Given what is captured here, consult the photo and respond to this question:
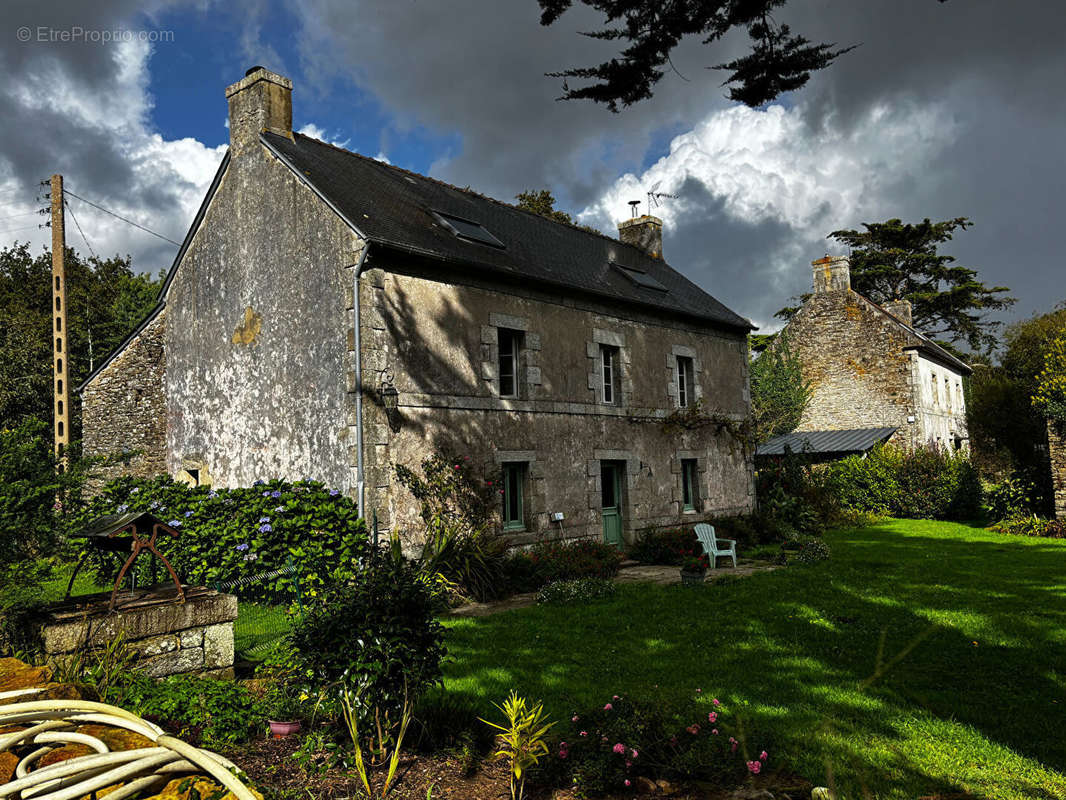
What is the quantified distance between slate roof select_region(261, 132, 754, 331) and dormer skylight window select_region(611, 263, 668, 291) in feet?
0.35

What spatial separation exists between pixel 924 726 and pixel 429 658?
3.55 meters

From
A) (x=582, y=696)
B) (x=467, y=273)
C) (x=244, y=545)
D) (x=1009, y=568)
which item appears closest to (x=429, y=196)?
(x=467, y=273)

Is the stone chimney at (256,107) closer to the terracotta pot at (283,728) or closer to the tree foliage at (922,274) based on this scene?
the terracotta pot at (283,728)

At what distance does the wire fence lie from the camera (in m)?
7.74

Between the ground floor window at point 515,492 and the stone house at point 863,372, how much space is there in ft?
45.7

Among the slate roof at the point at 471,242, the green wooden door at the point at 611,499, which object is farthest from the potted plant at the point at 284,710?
the green wooden door at the point at 611,499

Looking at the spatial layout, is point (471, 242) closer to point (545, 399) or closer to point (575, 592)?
point (545, 399)

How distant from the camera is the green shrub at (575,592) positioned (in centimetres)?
1000

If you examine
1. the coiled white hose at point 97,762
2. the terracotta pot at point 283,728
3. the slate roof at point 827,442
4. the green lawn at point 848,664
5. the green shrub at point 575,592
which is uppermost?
the slate roof at point 827,442

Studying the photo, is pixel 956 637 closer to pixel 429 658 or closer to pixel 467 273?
pixel 429 658

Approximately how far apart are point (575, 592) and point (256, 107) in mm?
10340

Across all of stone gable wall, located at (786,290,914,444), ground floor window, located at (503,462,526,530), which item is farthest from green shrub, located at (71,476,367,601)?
stone gable wall, located at (786,290,914,444)

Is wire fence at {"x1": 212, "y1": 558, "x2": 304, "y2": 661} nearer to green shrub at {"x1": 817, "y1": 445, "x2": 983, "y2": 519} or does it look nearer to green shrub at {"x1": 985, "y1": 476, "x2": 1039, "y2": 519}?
green shrub at {"x1": 817, "y1": 445, "x2": 983, "y2": 519}

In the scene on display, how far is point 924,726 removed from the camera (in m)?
5.02
